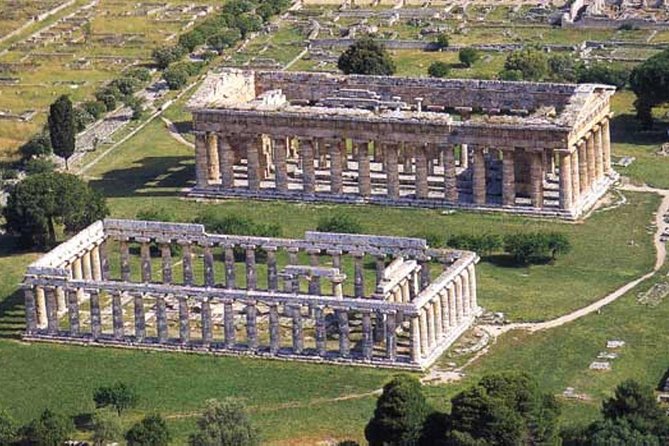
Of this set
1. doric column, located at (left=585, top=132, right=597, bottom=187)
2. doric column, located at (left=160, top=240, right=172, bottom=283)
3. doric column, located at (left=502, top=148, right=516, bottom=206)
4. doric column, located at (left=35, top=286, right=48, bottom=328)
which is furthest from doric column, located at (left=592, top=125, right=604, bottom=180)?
doric column, located at (left=35, top=286, right=48, bottom=328)

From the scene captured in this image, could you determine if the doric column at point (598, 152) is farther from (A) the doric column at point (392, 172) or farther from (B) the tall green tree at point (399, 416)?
(B) the tall green tree at point (399, 416)

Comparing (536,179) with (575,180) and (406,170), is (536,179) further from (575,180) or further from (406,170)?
(406,170)

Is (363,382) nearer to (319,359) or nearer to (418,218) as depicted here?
(319,359)

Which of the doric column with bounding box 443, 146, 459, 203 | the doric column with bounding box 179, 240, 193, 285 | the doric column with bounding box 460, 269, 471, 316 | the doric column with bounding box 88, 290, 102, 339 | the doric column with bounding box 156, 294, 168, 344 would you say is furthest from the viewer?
the doric column with bounding box 443, 146, 459, 203

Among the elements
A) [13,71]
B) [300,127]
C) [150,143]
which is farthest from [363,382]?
[13,71]

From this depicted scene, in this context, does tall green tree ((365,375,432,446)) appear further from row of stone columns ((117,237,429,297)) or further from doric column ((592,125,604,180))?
doric column ((592,125,604,180))

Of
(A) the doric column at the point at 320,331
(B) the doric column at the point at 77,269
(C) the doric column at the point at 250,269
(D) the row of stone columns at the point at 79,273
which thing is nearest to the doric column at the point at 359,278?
(C) the doric column at the point at 250,269
